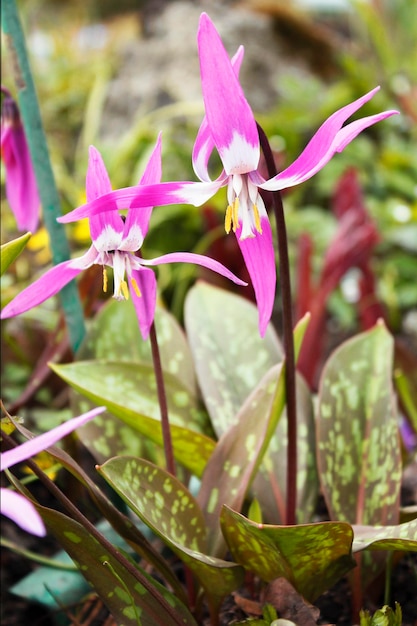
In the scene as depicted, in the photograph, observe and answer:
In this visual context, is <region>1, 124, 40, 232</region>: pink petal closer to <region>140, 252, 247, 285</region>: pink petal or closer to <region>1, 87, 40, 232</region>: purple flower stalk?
<region>1, 87, 40, 232</region>: purple flower stalk

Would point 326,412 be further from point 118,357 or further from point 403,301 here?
point 403,301

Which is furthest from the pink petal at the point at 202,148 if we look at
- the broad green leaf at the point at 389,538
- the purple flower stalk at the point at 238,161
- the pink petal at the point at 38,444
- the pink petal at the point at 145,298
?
the broad green leaf at the point at 389,538

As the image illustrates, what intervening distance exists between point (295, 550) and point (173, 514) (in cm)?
14

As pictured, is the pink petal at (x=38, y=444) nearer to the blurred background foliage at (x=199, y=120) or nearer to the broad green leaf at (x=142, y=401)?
the broad green leaf at (x=142, y=401)

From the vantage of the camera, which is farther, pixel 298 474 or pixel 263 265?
pixel 298 474

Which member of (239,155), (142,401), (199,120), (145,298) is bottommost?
(142,401)

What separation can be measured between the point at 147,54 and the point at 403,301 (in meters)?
1.46

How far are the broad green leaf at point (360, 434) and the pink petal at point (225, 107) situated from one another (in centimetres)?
42

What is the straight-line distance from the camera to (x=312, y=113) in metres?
2.45

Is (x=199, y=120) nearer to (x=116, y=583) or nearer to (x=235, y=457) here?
(x=235, y=457)

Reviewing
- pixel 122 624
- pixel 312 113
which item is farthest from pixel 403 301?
pixel 122 624

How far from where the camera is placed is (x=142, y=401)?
0.87 meters

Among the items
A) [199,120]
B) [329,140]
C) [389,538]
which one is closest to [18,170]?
[329,140]

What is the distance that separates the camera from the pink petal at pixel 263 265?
619mm
